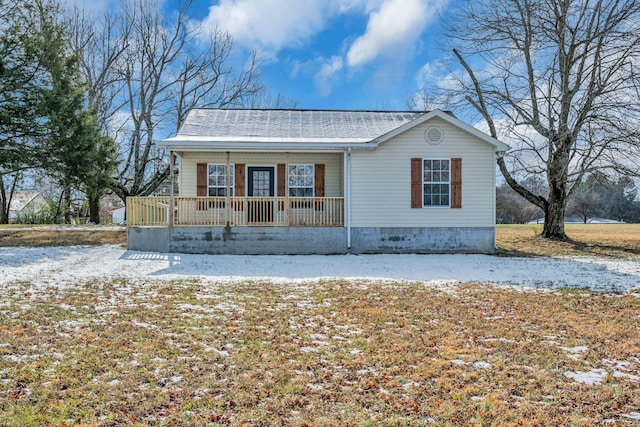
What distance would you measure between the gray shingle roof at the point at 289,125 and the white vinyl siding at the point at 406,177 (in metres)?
0.87

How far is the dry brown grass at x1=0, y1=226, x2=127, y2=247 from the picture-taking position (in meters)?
14.7

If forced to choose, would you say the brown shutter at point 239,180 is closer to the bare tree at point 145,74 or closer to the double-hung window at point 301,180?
the double-hung window at point 301,180

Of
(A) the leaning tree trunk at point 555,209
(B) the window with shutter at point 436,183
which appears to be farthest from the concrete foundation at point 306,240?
(A) the leaning tree trunk at point 555,209

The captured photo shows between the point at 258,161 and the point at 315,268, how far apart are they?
5.27m

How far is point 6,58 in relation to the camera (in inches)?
587

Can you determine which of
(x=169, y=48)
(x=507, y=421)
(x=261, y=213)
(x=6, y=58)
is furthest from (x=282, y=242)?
(x=169, y=48)

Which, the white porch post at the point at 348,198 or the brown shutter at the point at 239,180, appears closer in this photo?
the white porch post at the point at 348,198

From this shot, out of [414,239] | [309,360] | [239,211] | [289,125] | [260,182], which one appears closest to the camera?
[309,360]

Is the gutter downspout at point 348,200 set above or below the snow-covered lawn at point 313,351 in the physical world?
above

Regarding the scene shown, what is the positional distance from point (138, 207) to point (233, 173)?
311cm

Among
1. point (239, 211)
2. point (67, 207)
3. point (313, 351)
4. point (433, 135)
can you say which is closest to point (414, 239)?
point (433, 135)

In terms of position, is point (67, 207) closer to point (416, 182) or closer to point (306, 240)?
point (306, 240)

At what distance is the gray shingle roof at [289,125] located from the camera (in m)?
13.5

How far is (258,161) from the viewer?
14297 mm
